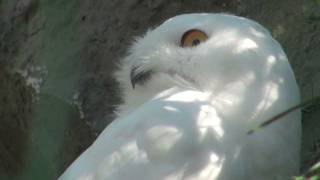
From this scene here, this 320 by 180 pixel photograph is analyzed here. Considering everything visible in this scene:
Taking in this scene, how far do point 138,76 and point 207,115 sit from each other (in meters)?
0.49

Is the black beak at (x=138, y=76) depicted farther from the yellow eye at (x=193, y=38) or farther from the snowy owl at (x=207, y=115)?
the yellow eye at (x=193, y=38)

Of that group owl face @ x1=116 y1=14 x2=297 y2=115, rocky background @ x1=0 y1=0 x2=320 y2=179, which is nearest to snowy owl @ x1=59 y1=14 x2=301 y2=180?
owl face @ x1=116 y1=14 x2=297 y2=115

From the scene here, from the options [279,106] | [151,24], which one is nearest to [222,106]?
[279,106]

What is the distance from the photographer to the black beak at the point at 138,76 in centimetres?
293

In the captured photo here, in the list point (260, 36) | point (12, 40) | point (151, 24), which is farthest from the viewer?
point (12, 40)

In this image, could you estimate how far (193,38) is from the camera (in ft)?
9.29

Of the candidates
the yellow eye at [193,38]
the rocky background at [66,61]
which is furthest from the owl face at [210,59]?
the rocky background at [66,61]

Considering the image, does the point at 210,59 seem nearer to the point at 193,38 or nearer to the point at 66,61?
the point at 193,38

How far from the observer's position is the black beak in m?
2.93

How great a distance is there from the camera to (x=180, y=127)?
251cm

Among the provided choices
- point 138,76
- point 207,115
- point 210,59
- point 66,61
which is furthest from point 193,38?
point 66,61

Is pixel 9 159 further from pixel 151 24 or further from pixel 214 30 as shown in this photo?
pixel 214 30

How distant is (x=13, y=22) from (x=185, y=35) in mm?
1896

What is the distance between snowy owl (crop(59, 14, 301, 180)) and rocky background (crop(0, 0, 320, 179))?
863 mm
